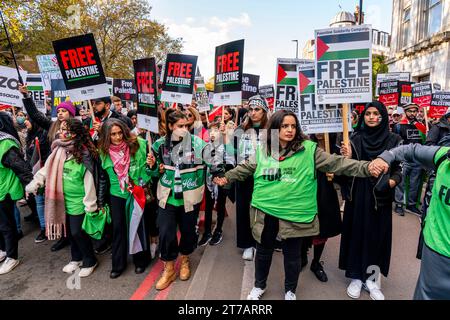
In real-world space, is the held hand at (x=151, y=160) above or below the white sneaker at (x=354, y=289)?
above

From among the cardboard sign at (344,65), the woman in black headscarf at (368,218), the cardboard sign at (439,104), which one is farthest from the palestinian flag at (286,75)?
the cardboard sign at (439,104)

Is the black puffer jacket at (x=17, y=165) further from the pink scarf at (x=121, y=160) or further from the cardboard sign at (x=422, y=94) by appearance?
the cardboard sign at (x=422, y=94)

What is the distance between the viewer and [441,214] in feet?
6.34

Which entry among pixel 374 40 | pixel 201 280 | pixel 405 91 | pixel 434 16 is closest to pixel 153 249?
pixel 201 280

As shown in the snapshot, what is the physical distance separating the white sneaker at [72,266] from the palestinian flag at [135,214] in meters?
0.89

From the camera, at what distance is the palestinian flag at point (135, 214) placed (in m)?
3.57

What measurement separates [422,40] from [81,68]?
61.2 feet

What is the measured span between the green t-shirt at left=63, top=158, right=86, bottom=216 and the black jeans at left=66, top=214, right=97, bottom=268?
109 mm

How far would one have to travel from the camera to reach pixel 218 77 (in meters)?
4.50

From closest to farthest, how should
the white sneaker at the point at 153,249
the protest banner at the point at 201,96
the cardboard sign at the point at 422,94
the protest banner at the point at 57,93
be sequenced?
1. the white sneaker at the point at 153,249
2. the protest banner at the point at 57,93
3. the protest banner at the point at 201,96
4. the cardboard sign at the point at 422,94

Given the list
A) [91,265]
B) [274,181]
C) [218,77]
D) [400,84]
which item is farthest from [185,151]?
[400,84]

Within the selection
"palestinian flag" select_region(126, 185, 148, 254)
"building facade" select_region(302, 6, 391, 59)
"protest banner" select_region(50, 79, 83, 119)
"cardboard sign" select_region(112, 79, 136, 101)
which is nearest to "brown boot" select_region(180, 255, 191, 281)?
"palestinian flag" select_region(126, 185, 148, 254)

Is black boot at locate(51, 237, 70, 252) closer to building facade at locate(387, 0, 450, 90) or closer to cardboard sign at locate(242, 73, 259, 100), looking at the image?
cardboard sign at locate(242, 73, 259, 100)

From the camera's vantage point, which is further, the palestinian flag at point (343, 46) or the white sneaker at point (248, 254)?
the white sneaker at point (248, 254)
